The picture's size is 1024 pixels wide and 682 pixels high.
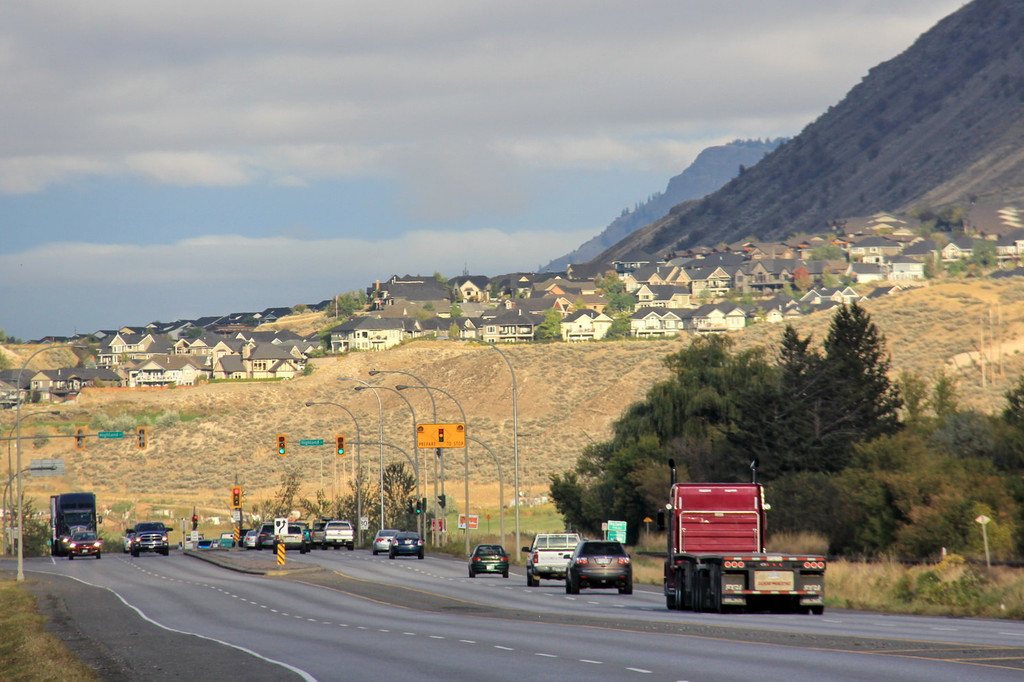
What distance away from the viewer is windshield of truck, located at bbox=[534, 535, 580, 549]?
4469 centimetres

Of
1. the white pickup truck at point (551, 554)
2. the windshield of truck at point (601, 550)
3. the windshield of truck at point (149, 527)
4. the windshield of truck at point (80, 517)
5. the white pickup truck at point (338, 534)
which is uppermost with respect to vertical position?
the windshield of truck at point (601, 550)

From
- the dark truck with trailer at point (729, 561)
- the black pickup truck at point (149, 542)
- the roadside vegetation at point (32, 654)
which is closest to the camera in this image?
the roadside vegetation at point (32, 654)

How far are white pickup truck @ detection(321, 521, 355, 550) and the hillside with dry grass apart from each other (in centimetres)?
2884

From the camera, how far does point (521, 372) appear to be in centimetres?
15262

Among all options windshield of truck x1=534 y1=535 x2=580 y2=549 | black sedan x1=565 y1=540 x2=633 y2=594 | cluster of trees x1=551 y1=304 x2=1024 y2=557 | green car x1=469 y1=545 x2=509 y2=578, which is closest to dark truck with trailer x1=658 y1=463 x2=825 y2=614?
black sedan x1=565 y1=540 x2=633 y2=594

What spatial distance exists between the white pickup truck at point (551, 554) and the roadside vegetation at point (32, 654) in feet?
54.6

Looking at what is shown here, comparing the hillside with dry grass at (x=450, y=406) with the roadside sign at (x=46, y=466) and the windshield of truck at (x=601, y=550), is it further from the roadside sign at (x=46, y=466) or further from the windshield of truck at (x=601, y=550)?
the windshield of truck at (x=601, y=550)

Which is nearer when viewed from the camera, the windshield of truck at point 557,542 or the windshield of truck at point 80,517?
the windshield of truck at point 557,542

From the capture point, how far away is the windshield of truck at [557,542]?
44.7 meters

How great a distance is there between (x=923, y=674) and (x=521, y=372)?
137302 mm

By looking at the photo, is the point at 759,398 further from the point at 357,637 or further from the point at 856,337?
the point at 357,637

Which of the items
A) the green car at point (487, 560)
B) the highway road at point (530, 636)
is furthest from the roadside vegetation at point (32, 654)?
the green car at point (487, 560)

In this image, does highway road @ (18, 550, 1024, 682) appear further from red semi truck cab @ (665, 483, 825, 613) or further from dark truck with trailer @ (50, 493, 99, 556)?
dark truck with trailer @ (50, 493, 99, 556)

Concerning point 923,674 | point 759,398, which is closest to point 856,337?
point 759,398
